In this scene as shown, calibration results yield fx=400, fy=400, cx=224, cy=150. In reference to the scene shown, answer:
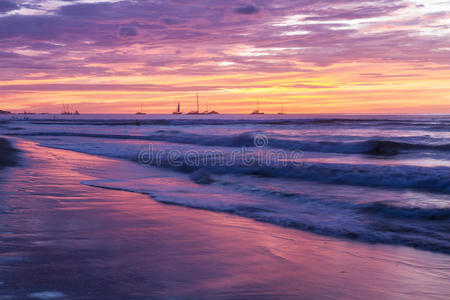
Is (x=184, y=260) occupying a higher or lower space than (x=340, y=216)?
higher

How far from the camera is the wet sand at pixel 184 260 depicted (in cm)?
313

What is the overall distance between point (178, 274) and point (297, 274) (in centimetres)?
107

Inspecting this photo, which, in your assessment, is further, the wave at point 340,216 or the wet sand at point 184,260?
the wave at point 340,216

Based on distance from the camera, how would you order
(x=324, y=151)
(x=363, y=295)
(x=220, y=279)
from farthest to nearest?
(x=324, y=151), (x=220, y=279), (x=363, y=295)

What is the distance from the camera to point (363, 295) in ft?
10.4

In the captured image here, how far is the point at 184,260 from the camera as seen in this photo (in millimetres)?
3854

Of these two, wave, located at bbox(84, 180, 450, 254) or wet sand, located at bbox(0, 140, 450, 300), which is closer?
wet sand, located at bbox(0, 140, 450, 300)

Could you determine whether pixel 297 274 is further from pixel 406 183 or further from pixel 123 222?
pixel 406 183

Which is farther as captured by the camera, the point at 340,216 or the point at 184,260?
the point at 340,216

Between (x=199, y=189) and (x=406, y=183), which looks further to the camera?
(x=406, y=183)

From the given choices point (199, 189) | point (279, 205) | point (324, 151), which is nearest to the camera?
point (279, 205)

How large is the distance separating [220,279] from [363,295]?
116cm

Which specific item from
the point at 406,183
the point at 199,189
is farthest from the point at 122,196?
the point at 406,183

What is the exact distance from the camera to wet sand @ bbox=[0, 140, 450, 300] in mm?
3130
